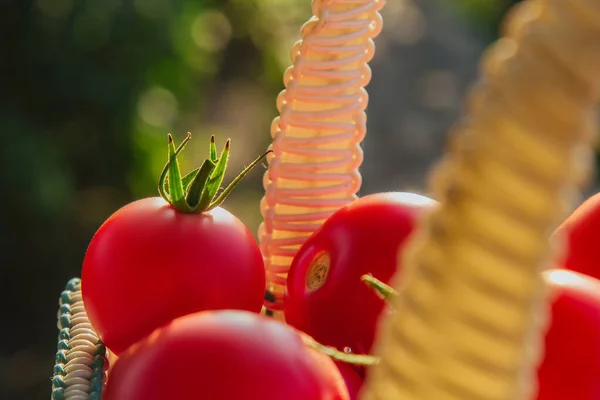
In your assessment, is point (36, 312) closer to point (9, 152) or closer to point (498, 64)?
point (9, 152)

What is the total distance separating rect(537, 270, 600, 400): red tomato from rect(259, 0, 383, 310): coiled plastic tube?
26cm

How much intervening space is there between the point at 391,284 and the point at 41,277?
4.72ft

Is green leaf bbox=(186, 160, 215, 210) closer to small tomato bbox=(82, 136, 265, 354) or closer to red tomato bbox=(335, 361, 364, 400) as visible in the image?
small tomato bbox=(82, 136, 265, 354)

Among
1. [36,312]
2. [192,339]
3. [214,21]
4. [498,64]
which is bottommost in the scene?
[36,312]

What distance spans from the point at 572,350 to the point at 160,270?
25cm

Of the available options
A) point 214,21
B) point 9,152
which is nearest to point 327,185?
point 9,152

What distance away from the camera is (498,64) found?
269mm

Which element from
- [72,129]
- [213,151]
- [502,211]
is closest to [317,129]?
[213,151]

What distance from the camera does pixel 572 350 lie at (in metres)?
0.43

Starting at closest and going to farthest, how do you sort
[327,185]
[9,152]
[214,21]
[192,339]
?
1. [192,339]
2. [327,185]
3. [9,152]
4. [214,21]

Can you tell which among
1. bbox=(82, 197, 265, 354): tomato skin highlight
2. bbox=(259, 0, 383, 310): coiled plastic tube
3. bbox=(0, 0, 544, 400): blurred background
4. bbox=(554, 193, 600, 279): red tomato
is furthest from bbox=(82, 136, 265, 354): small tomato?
bbox=(0, 0, 544, 400): blurred background

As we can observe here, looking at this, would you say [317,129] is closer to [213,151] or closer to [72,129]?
[213,151]

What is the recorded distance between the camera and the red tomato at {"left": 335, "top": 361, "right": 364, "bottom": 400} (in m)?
0.49

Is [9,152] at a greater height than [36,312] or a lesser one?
greater
